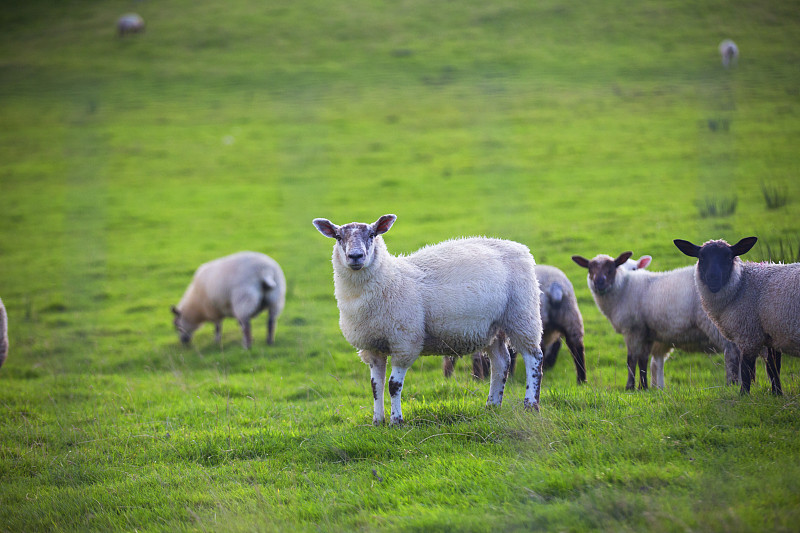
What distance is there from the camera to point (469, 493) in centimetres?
498

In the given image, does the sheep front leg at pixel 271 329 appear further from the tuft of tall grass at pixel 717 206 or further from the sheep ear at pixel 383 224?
the tuft of tall grass at pixel 717 206

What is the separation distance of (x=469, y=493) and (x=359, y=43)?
41.6m

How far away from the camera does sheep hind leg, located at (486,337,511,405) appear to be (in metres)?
6.80

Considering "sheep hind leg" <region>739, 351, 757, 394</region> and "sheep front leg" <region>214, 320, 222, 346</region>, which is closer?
"sheep hind leg" <region>739, 351, 757, 394</region>

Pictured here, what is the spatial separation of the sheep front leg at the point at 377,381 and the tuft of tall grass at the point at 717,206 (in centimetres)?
1094

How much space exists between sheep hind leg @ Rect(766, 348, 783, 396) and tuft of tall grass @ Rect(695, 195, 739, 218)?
29.2 ft

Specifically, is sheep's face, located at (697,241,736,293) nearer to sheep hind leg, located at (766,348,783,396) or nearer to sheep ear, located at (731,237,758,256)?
sheep ear, located at (731,237,758,256)

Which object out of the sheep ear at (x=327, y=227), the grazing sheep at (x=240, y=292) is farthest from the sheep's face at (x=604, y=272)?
the grazing sheep at (x=240, y=292)

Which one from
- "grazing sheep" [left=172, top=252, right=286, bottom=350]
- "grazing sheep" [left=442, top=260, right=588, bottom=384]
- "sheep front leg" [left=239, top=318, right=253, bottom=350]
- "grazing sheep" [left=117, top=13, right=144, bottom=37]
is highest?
"grazing sheep" [left=117, top=13, right=144, bottom=37]

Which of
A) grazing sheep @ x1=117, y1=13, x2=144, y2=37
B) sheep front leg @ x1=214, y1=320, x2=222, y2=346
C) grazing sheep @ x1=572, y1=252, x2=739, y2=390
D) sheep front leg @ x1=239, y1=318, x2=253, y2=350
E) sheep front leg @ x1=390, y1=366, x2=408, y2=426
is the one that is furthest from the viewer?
grazing sheep @ x1=117, y1=13, x2=144, y2=37

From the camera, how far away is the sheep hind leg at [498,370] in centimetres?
680

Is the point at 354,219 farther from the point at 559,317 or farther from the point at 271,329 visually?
the point at 559,317

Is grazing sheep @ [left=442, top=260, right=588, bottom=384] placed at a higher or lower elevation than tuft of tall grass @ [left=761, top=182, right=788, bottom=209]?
lower

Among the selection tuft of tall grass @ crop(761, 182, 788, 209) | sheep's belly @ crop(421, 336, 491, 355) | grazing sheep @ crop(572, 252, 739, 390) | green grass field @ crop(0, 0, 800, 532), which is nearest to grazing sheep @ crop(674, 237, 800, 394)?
green grass field @ crop(0, 0, 800, 532)
